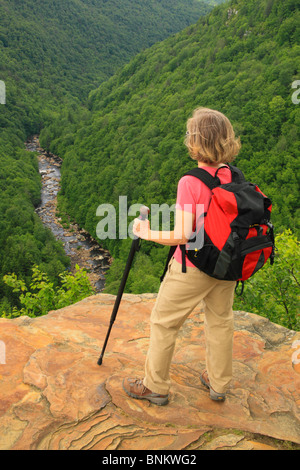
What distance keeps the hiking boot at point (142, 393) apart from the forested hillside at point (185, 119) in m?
24.1

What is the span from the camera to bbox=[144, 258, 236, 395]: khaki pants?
250 centimetres

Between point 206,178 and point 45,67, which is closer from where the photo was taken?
point 206,178

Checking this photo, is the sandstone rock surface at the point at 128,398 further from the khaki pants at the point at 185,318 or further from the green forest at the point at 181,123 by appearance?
the green forest at the point at 181,123

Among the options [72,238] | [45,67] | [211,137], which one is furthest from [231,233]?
[45,67]

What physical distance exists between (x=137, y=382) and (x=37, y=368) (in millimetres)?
916

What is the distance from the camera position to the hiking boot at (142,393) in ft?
9.02

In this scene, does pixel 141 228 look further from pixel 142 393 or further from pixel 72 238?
pixel 72 238

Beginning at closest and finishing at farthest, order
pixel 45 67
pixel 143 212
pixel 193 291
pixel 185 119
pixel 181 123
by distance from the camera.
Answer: pixel 193 291 < pixel 143 212 < pixel 181 123 < pixel 185 119 < pixel 45 67

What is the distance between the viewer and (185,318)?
103 inches

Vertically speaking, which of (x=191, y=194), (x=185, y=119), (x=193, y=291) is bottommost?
(x=193, y=291)

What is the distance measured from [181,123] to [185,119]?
128 centimetres

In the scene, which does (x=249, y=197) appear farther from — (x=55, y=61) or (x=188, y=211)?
(x=55, y=61)

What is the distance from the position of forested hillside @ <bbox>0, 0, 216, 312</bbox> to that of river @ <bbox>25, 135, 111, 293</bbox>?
1.66 m

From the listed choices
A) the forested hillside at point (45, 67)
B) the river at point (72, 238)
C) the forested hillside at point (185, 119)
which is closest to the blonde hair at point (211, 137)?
the forested hillside at point (185, 119)
